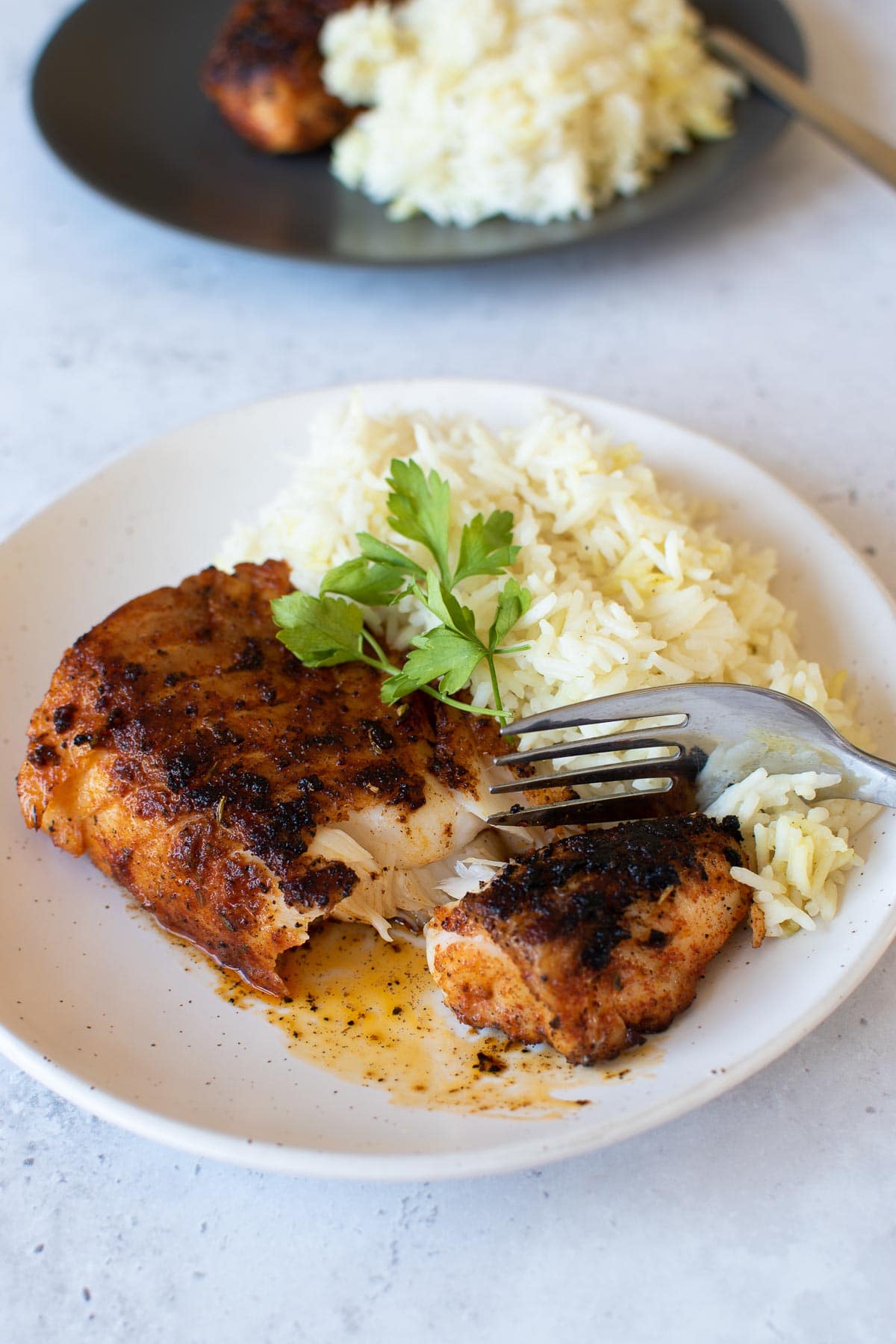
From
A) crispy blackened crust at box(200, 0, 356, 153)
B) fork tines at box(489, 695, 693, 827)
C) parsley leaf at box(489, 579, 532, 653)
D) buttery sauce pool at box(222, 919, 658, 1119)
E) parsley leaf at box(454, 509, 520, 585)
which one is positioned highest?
crispy blackened crust at box(200, 0, 356, 153)

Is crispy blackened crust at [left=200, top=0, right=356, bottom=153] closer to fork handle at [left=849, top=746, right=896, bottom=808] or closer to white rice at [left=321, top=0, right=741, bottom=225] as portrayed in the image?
white rice at [left=321, top=0, right=741, bottom=225]

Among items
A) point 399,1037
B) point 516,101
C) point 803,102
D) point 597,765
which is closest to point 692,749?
point 597,765

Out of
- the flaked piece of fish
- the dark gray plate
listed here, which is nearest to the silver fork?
the flaked piece of fish

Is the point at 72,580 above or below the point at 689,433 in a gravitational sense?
above

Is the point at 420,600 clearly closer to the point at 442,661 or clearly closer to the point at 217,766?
the point at 442,661

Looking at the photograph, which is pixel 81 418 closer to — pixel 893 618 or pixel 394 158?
pixel 394 158

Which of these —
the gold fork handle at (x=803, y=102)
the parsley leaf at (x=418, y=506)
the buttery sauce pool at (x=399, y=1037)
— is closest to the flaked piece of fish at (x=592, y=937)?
the buttery sauce pool at (x=399, y=1037)

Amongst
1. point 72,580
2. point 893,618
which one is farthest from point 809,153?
point 72,580
